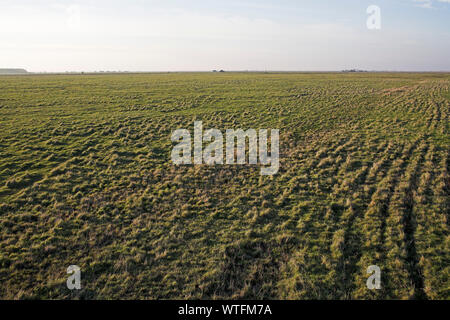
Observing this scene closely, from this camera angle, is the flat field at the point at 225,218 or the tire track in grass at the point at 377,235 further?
the flat field at the point at 225,218

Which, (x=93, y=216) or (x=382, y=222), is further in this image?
(x=93, y=216)

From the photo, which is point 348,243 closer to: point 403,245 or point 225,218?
point 403,245

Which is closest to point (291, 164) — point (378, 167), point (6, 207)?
point (378, 167)

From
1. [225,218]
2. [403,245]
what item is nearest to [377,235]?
[403,245]

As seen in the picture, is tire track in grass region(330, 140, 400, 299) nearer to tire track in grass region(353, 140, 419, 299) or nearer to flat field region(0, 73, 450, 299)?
flat field region(0, 73, 450, 299)

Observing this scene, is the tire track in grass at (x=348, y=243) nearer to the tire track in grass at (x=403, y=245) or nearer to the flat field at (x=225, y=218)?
the flat field at (x=225, y=218)

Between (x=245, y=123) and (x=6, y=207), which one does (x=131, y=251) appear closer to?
(x=6, y=207)

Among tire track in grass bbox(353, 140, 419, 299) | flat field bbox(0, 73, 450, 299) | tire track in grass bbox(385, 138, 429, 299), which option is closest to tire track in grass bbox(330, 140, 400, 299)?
flat field bbox(0, 73, 450, 299)

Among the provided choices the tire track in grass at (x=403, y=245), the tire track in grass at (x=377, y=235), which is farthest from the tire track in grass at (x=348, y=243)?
the tire track in grass at (x=403, y=245)
